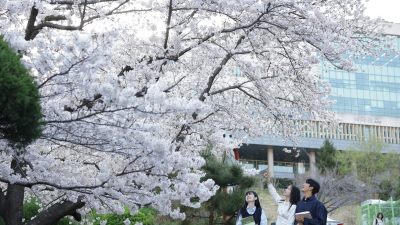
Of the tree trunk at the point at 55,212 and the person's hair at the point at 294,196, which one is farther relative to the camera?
the tree trunk at the point at 55,212

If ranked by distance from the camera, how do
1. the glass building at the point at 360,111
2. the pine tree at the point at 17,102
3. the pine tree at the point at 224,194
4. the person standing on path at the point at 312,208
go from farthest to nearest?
the glass building at the point at 360,111
the pine tree at the point at 224,194
the person standing on path at the point at 312,208
the pine tree at the point at 17,102

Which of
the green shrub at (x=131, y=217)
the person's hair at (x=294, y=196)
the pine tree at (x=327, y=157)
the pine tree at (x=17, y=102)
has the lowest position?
the green shrub at (x=131, y=217)

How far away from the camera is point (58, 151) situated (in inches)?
269

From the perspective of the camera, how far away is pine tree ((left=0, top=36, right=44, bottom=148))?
2588 mm

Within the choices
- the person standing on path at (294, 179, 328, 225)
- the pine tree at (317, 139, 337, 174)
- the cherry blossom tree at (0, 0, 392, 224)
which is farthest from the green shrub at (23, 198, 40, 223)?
the pine tree at (317, 139, 337, 174)

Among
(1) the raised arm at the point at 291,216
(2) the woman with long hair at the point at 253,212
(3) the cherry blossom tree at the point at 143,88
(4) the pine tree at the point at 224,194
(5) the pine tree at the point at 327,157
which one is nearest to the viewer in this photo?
(3) the cherry blossom tree at the point at 143,88

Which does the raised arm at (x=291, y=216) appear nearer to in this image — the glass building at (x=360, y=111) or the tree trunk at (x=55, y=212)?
the tree trunk at (x=55, y=212)

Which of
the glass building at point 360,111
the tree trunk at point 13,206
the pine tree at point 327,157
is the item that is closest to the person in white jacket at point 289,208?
the tree trunk at point 13,206

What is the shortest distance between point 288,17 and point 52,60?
12.7 ft

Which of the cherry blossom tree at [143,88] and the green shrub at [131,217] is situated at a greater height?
the cherry blossom tree at [143,88]

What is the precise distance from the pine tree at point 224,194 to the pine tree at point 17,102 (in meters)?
6.45

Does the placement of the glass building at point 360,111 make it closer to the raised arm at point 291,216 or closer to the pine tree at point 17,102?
the raised arm at point 291,216

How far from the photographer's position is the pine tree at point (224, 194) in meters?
8.98

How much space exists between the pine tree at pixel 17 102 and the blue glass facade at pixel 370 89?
133 feet
